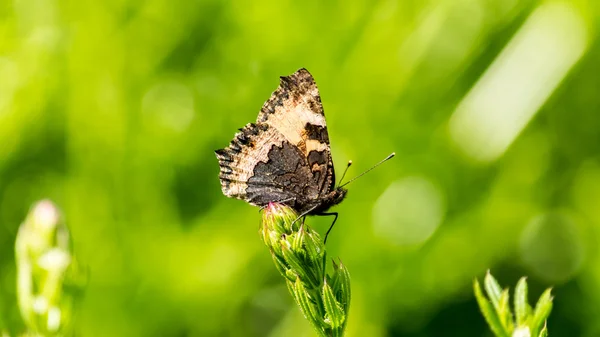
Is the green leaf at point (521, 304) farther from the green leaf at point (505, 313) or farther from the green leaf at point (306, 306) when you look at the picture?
the green leaf at point (306, 306)

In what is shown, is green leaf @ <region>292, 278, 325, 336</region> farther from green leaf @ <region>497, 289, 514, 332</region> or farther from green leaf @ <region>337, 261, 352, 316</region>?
green leaf @ <region>497, 289, 514, 332</region>

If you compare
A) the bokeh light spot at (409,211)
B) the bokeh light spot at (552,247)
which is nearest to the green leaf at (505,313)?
the bokeh light spot at (409,211)

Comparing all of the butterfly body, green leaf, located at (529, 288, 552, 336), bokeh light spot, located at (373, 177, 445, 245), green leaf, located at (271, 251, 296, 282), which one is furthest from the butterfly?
bokeh light spot, located at (373, 177, 445, 245)

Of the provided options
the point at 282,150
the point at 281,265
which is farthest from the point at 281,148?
the point at 281,265

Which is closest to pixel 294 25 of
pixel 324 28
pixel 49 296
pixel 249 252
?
pixel 324 28

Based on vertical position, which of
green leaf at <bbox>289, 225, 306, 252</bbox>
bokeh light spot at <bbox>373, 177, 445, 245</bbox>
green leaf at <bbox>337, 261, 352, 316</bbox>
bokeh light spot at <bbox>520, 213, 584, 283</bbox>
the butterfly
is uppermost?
green leaf at <bbox>289, 225, 306, 252</bbox>

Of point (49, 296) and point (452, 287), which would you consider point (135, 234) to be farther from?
point (49, 296)
